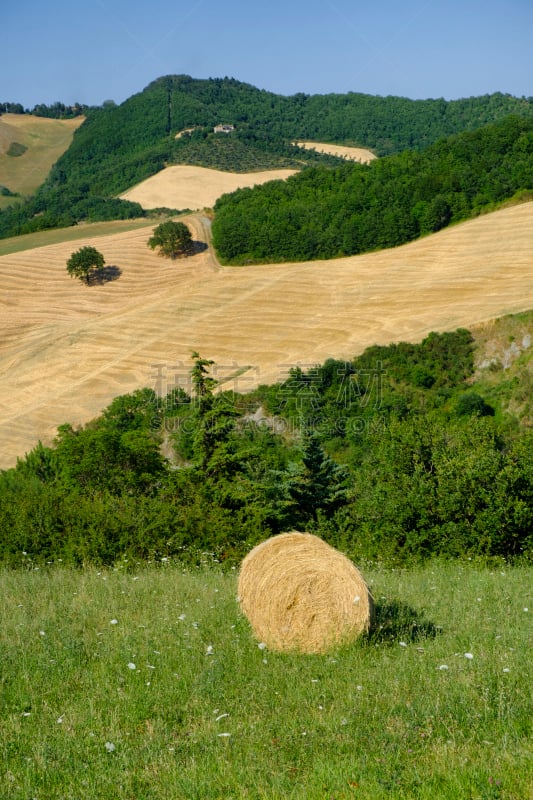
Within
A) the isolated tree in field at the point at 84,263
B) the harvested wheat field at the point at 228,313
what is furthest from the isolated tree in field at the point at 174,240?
the isolated tree in field at the point at 84,263

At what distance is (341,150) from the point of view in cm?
14238

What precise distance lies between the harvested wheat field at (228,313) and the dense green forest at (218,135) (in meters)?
29.5

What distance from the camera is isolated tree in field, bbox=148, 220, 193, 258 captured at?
7338cm

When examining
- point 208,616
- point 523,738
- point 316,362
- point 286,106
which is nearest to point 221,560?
point 208,616

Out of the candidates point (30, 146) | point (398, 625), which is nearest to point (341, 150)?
point (30, 146)

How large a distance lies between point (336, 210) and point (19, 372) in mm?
30465

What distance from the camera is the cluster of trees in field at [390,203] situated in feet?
217

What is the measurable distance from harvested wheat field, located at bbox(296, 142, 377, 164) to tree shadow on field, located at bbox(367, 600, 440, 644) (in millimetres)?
131348

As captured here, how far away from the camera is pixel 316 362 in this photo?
50625mm

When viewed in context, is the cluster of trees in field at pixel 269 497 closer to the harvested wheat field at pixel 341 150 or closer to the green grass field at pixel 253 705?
the green grass field at pixel 253 705

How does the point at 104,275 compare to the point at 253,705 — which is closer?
the point at 253,705

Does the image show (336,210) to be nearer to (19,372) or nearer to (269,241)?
(269,241)

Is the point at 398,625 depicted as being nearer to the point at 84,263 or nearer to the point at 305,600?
the point at 305,600

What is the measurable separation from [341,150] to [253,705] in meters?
143
